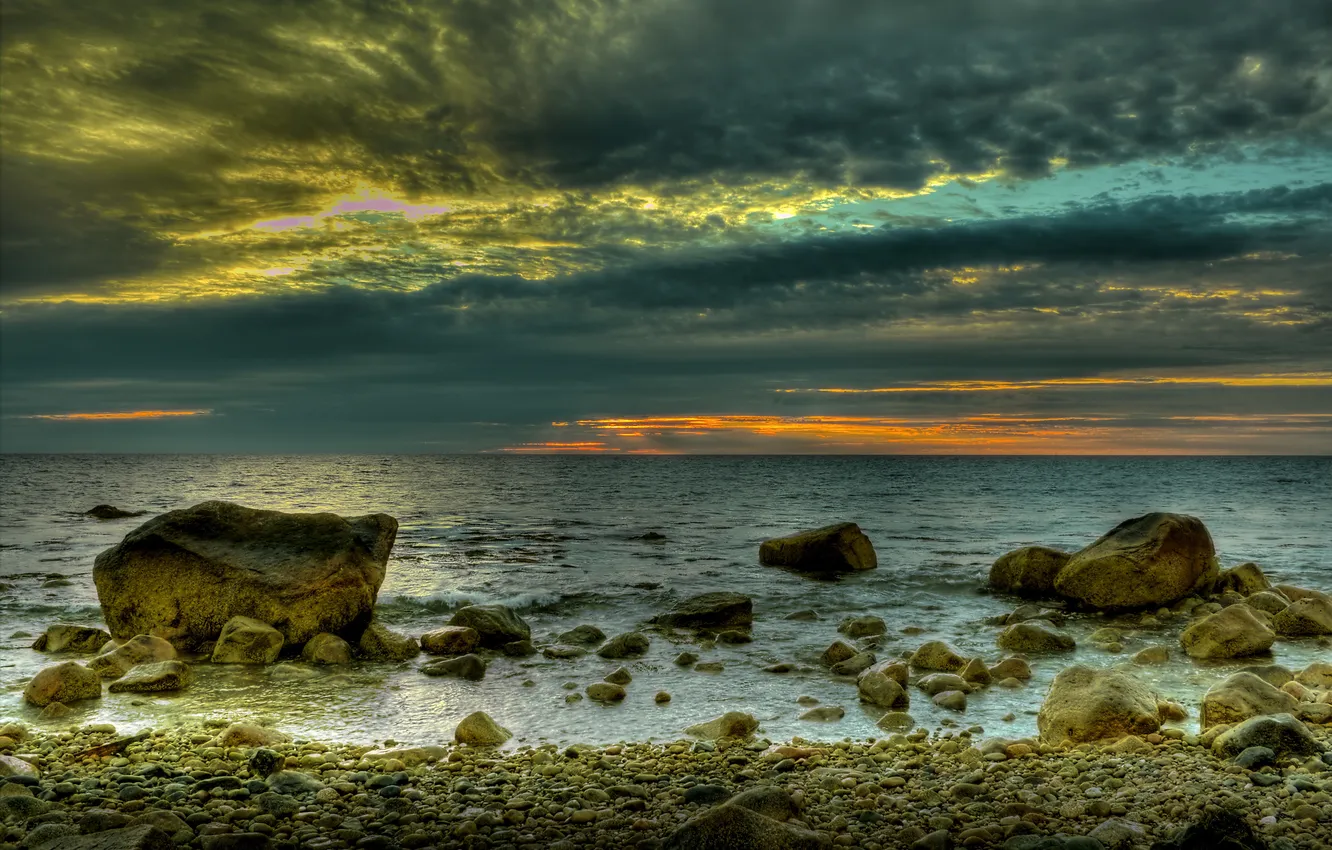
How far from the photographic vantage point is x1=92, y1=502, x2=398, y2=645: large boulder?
38.4 feet

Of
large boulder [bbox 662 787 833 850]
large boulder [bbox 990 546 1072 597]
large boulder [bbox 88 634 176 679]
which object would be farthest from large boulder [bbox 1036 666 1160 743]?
large boulder [bbox 88 634 176 679]

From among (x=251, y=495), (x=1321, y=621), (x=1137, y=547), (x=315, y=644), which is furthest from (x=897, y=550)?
(x=251, y=495)

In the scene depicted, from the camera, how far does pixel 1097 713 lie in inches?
297

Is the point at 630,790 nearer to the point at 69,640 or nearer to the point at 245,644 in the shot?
the point at 245,644

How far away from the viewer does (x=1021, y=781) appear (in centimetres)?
631

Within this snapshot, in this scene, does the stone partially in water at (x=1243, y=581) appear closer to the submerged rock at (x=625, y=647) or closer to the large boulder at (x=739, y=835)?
the submerged rock at (x=625, y=647)

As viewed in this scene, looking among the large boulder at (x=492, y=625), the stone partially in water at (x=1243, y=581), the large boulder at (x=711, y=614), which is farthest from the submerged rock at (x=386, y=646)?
the stone partially in water at (x=1243, y=581)

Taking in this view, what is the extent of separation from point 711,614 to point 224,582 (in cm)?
744

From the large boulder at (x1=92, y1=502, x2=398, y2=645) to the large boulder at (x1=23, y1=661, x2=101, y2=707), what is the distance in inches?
98.0

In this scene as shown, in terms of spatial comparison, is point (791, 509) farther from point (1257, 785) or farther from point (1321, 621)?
point (1257, 785)

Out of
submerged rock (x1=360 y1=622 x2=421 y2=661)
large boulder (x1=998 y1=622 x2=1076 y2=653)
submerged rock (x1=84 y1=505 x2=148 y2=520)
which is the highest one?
submerged rock (x1=360 y1=622 x2=421 y2=661)

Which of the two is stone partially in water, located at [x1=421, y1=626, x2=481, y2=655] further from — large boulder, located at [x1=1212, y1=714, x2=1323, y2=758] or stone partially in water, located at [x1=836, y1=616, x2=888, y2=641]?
large boulder, located at [x1=1212, y1=714, x2=1323, y2=758]

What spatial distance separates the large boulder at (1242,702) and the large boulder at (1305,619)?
5548mm

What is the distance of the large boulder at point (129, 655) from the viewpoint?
32.8 ft
